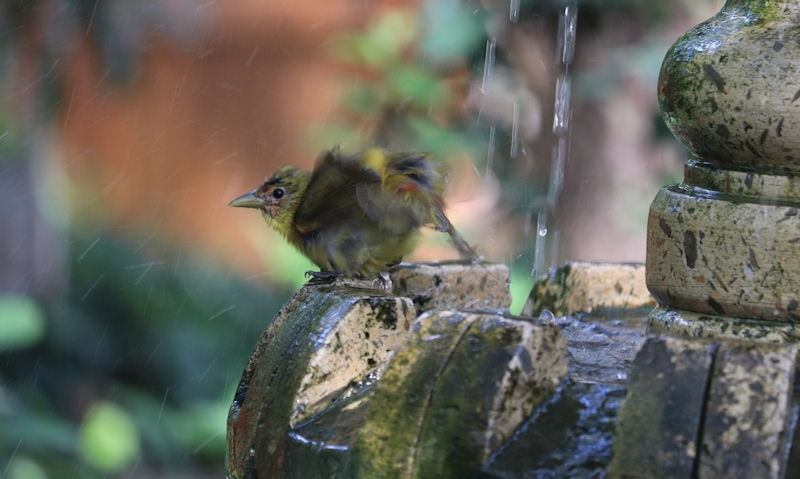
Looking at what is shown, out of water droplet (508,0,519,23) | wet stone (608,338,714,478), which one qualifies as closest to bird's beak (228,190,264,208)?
wet stone (608,338,714,478)

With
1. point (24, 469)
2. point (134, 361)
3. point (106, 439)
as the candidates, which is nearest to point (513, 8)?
point (134, 361)

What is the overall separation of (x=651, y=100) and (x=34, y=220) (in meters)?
2.61

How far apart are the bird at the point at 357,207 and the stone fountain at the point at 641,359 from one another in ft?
1.36

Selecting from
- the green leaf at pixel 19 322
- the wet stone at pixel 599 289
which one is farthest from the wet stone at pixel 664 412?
the green leaf at pixel 19 322

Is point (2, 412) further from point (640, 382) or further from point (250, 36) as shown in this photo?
point (640, 382)

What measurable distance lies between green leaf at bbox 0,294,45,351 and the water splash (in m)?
2.00

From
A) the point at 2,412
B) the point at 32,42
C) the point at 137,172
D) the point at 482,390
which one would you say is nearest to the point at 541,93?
the point at 137,172

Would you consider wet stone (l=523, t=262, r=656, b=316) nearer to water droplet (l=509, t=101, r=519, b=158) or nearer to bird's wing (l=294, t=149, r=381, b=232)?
bird's wing (l=294, t=149, r=381, b=232)

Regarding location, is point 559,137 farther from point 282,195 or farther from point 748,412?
point 748,412

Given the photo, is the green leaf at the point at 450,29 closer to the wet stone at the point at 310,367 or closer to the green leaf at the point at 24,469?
the green leaf at the point at 24,469

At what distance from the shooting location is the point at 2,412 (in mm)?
4355

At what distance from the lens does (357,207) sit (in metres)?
2.41

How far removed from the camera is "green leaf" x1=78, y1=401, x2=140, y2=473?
444 cm

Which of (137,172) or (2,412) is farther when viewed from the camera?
(137,172)
